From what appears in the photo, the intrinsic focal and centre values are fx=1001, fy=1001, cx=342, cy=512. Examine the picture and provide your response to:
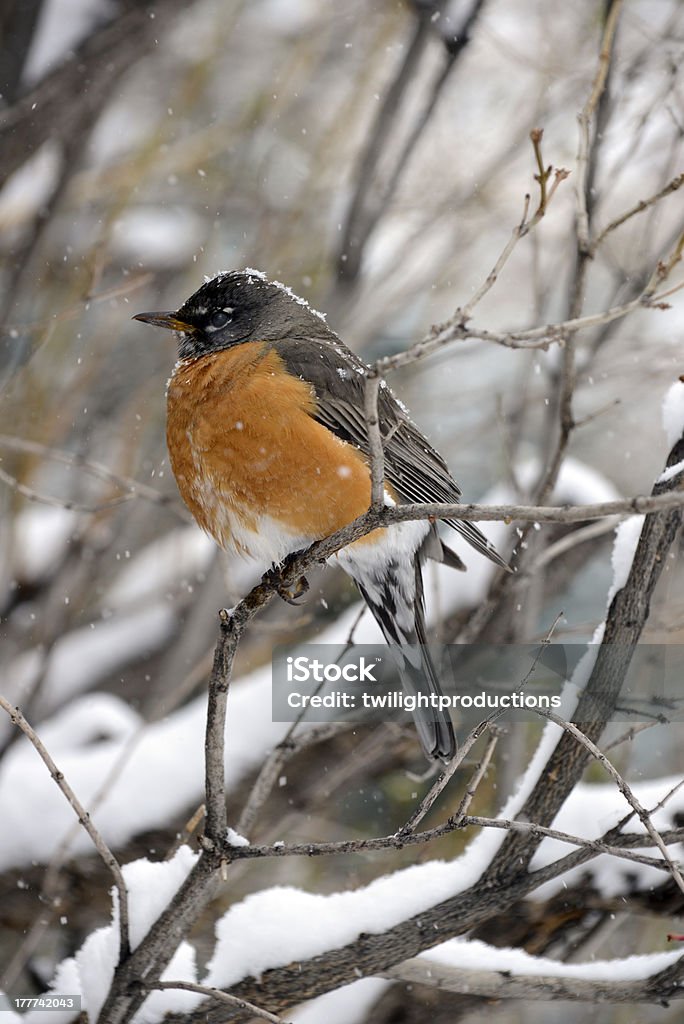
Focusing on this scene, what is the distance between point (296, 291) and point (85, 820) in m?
2.48

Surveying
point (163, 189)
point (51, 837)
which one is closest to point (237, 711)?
point (51, 837)

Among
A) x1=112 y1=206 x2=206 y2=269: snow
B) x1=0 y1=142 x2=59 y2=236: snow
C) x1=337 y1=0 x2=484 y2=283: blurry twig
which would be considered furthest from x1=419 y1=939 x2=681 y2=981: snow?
x1=112 y1=206 x2=206 y2=269: snow

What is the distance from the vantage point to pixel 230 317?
8.84 feet

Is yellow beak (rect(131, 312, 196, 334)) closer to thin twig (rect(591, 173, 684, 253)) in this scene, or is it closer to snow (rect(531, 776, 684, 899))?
thin twig (rect(591, 173, 684, 253))

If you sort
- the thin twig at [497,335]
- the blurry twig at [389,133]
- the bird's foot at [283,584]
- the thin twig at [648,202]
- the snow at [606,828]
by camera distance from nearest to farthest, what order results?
the thin twig at [497,335], the thin twig at [648,202], the bird's foot at [283,584], the snow at [606,828], the blurry twig at [389,133]

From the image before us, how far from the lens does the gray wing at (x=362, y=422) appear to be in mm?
2412

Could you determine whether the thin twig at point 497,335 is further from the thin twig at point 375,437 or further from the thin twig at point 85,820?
the thin twig at point 85,820

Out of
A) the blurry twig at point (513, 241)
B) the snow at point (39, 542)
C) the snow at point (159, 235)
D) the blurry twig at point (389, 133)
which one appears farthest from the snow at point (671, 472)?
the snow at point (159, 235)

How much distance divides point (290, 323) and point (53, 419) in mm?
1934

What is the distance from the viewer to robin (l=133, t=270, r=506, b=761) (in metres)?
2.42

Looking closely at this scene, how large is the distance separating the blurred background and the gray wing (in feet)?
1.88

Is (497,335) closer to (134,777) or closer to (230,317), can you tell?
(230,317)

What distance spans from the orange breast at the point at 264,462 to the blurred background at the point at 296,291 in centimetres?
60

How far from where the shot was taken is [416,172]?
4.40 metres
